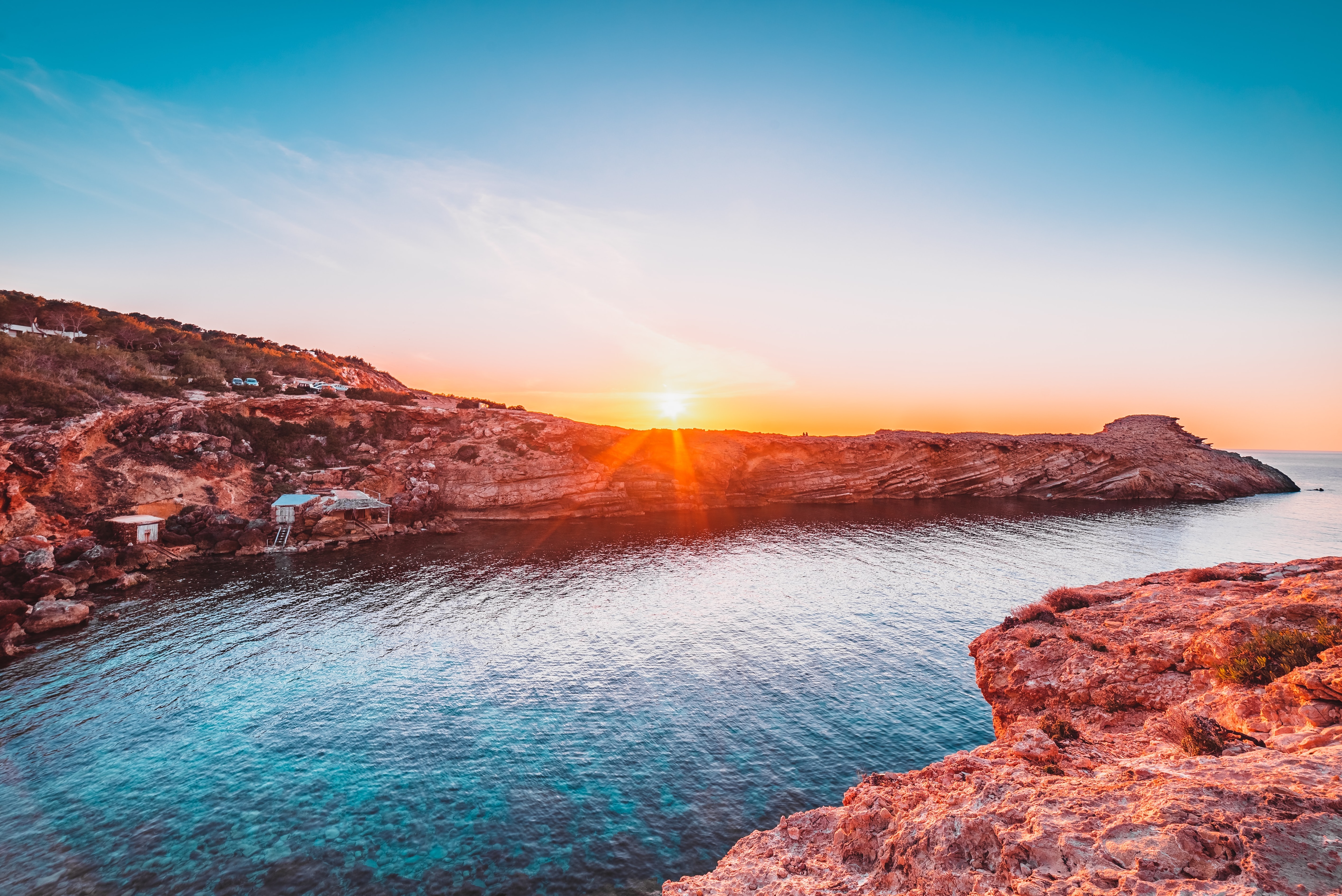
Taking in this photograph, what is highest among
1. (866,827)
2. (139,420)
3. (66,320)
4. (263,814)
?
(66,320)

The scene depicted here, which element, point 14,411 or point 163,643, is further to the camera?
point 14,411

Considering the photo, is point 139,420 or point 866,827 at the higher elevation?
point 139,420

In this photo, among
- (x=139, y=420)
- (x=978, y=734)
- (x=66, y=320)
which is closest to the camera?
(x=978, y=734)

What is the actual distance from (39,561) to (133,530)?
29.6ft

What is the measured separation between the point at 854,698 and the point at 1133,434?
118 metres

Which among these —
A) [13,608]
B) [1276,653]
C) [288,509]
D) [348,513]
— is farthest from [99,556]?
[1276,653]

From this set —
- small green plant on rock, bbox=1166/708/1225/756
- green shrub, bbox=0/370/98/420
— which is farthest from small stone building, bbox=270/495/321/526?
small green plant on rock, bbox=1166/708/1225/756

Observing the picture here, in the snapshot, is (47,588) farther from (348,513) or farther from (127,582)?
(348,513)

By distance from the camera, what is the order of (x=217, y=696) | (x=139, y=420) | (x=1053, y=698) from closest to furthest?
(x=1053, y=698) → (x=217, y=696) → (x=139, y=420)

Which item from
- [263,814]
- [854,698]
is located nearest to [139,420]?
[263,814]

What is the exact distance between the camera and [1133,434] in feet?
349

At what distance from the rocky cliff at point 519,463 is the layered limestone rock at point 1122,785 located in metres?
55.4

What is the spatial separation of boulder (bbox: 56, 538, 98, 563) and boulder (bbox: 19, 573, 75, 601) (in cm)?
392

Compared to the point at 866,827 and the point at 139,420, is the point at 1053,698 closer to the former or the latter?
the point at 866,827
